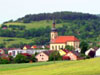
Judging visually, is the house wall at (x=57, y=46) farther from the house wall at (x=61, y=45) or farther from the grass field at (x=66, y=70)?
the grass field at (x=66, y=70)

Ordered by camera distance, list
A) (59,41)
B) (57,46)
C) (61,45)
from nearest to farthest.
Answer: (57,46) → (59,41) → (61,45)

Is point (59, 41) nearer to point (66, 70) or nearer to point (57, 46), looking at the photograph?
point (57, 46)

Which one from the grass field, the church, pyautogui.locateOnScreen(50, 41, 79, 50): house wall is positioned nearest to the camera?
the grass field

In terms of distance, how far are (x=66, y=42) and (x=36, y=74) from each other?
13130cm

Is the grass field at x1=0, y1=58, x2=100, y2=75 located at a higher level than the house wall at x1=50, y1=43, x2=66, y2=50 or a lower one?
Answer: higher

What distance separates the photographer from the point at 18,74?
159ft

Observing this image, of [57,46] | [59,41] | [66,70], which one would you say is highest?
[66,70]

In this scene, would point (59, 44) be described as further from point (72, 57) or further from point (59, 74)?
point (59, 74)

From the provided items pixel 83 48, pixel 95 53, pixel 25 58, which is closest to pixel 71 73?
pixel 25 58

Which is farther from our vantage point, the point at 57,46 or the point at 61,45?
the point at 61,45

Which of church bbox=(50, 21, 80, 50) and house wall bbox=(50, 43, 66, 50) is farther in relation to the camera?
house wall bbox=(50, 43, 66, 50)

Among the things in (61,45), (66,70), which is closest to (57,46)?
(61,45)

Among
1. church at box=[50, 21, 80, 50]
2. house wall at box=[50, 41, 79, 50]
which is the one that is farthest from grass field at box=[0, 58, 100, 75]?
house wall at box=[50, 41, 79, 50]

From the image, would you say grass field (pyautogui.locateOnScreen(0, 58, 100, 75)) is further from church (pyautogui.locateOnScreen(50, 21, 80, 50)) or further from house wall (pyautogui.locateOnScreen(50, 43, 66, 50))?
house wall (pyautogui.locateOnScreen(50, 43, 66, 50))
